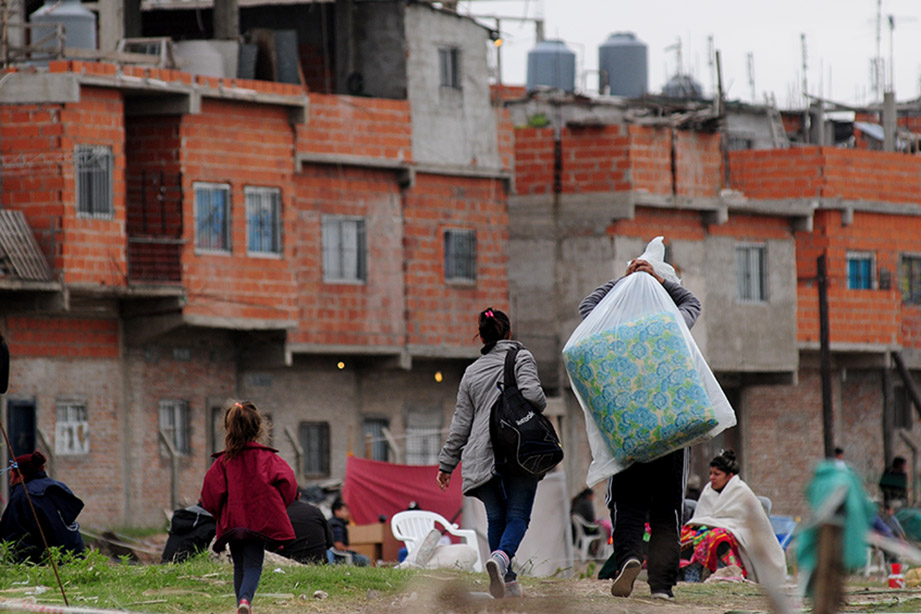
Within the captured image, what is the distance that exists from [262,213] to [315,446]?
4.26 m

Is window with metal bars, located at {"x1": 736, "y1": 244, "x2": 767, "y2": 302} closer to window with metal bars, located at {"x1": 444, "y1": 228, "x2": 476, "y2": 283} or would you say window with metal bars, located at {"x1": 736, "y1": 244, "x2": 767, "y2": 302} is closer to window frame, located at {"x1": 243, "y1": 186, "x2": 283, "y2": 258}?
window with metal bars, located at {"x1": 444, "y1": 228, "x2": 476, "y2": 283}

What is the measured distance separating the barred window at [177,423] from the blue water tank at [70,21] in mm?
6668

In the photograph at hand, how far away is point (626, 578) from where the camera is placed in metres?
9.67

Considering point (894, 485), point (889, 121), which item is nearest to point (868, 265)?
point (889, 121)

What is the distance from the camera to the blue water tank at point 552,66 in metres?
43.1

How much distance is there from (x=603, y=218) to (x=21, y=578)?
69.5ft

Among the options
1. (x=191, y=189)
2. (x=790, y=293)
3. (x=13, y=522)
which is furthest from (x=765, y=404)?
(x=13, y=522)

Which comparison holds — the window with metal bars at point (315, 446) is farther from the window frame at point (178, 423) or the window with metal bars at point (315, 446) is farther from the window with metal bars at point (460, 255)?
the window with metal bars at point (460, 255)

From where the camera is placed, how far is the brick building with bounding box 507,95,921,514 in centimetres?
3138

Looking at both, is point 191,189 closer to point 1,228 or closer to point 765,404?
point 1,228

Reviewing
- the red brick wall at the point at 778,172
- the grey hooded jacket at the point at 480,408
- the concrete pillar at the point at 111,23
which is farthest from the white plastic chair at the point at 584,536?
the grey hooded jacket at the point at 480,408

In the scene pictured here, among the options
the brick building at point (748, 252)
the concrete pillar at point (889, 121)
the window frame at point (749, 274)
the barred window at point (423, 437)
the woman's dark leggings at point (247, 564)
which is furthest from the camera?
the concrete pillar at point (889, 121)

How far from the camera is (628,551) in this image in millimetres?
9820

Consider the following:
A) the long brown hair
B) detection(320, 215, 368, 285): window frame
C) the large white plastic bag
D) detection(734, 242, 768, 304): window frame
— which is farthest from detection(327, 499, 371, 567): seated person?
detection(734, 242, 768, 304): window frame
